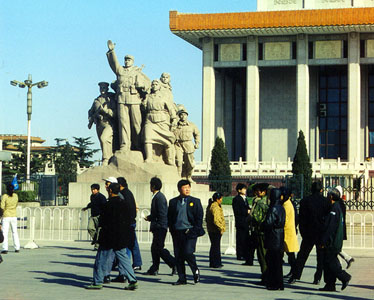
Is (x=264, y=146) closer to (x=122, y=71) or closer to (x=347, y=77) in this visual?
(x=347, y=77)

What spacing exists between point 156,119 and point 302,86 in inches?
1640

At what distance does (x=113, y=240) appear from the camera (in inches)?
460

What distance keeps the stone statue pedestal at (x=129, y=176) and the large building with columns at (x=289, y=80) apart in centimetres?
3296

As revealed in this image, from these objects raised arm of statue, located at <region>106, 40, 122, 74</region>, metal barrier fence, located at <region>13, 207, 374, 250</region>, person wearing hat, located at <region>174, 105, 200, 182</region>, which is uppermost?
raised arm of statue, located at <region>106, 40, 122, 74</region>

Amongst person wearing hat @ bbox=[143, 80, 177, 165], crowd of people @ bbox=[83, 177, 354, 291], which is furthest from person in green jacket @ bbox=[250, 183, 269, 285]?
person wearing hat @ bbox=[143, 80, 177, 165]

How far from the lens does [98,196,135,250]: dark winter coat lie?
11.7 m

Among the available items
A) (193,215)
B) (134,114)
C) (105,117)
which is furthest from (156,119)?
(193,215)

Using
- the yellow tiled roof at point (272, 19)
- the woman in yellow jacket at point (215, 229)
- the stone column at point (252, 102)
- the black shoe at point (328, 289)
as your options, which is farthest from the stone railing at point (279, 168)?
the black shoe at point (328, 289)

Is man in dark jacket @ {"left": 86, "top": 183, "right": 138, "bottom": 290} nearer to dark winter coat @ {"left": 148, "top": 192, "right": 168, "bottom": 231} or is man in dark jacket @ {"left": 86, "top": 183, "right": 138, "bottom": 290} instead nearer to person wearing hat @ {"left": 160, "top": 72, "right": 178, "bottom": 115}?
dark winter coat @ {"left": 148, "top": 192, "right": 168, "bottom": 231}

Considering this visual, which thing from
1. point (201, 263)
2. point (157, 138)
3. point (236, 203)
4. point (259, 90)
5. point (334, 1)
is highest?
point (334, 1)

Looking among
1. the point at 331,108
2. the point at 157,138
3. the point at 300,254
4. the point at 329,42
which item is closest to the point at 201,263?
the point at 300,254

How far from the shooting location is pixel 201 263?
16141 millimetres

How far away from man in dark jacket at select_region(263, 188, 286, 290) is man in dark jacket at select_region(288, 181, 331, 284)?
2.79 feet

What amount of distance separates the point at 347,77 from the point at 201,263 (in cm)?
5545
